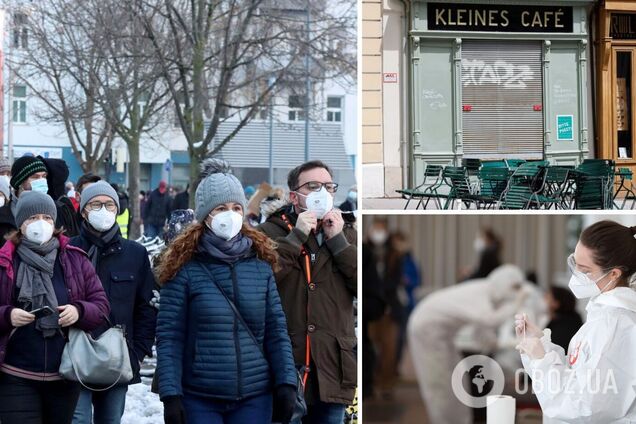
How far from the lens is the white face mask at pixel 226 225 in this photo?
16.6ft

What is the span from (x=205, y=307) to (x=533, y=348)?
1382 millimetres

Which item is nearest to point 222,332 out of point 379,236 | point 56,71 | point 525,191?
point 379,236

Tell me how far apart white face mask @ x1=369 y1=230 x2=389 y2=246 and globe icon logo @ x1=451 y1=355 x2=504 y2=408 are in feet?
1.96

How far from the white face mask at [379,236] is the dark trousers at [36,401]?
1801 millimetres

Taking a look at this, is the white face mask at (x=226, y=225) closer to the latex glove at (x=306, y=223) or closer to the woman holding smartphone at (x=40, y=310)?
the latex glove at (x=306, y=223)

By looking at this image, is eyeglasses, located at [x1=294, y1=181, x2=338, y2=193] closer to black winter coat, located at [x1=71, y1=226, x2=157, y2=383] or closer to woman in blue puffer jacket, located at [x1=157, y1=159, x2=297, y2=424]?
woman in blue puffer jacket, located at [x1=157, y1=159, x2=297, y2=424]

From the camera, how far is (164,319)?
4.88m

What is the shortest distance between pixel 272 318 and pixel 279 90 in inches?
726

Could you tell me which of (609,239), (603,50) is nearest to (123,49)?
(603,50)

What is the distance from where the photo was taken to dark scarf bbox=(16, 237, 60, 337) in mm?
5371

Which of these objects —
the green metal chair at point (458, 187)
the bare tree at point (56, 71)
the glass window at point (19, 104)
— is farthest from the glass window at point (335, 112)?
the green metal chair at point (458, 187)

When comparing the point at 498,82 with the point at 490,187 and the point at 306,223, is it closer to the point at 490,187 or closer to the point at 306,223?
the point at 490,187

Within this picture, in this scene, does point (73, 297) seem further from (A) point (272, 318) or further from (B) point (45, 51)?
(B) point (45, 51)

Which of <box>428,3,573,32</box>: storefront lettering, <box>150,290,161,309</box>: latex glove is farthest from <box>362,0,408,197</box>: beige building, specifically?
<box>150,290,161,309</box>: latex glove
